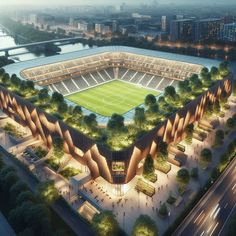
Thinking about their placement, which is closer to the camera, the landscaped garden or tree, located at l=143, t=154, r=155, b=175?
the landscaped garden

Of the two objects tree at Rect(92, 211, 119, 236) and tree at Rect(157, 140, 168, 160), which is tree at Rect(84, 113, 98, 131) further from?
tree at Rect(92, 211, 119, 236)

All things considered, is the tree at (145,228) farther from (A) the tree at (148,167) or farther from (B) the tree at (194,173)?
(B) the tree at (194,173)

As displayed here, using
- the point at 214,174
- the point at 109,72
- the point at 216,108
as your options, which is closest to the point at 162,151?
the point at 214,174

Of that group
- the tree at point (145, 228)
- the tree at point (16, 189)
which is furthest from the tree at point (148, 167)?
the tree at point (16, 189)

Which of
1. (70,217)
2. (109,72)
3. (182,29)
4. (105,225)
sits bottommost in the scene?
(70,217)

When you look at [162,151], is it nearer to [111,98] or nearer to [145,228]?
[145,228]

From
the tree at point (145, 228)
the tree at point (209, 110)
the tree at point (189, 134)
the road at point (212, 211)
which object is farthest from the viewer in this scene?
the tree at point (209, 110)

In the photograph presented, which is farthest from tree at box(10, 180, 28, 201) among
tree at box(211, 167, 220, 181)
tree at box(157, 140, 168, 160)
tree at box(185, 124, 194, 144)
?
tree at box(185, 124, 194, 144)
